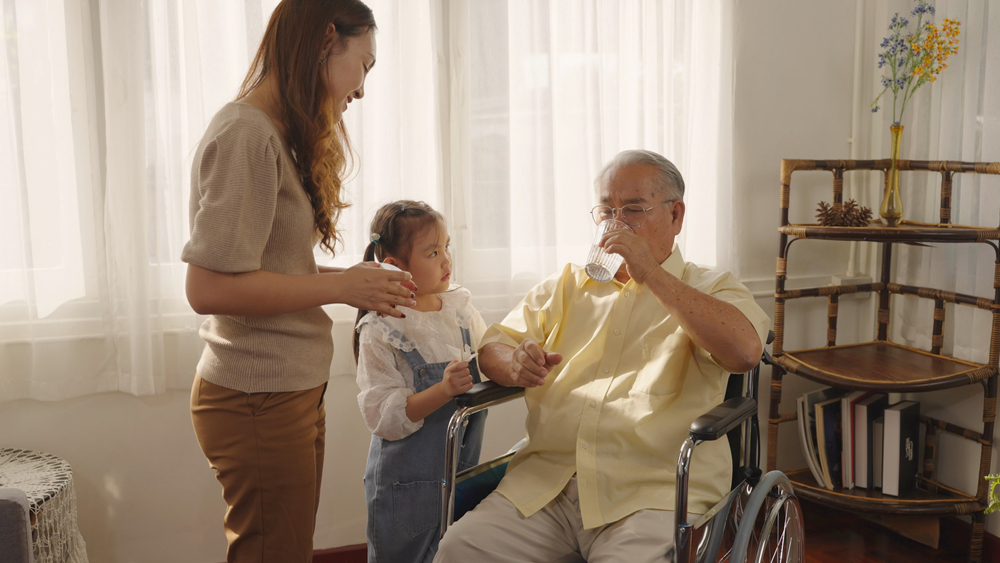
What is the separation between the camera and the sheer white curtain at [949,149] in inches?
93.8

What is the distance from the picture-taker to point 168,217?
7.02 feet

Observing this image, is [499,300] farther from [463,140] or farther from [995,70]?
[995,70]

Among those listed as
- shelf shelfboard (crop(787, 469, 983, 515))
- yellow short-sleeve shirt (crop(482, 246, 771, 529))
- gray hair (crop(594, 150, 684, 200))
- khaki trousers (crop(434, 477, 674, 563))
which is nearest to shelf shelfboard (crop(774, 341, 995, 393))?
shelf shelfboard (crop(787, 469, 983, 515))

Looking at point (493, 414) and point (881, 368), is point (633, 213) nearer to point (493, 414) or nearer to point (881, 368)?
point (493, 414)

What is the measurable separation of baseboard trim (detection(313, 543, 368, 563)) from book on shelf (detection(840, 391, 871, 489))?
167cm

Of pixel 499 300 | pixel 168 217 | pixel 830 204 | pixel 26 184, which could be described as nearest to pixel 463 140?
pixel 499 300

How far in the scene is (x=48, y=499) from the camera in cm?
180

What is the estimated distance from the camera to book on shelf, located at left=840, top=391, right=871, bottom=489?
252 cm

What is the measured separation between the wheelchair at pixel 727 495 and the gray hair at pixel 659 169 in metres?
0.42

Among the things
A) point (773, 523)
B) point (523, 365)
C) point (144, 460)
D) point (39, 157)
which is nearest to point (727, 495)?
point (773, 523)

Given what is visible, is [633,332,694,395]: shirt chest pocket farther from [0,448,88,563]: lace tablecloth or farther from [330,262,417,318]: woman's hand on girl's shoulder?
[0,448,88,563]: lace tablecloth

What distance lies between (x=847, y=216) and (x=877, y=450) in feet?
2.68

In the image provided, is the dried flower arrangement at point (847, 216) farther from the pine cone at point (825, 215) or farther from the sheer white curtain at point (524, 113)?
the sheer white curtain at point (524, 113)

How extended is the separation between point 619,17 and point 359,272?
1.58 metres
